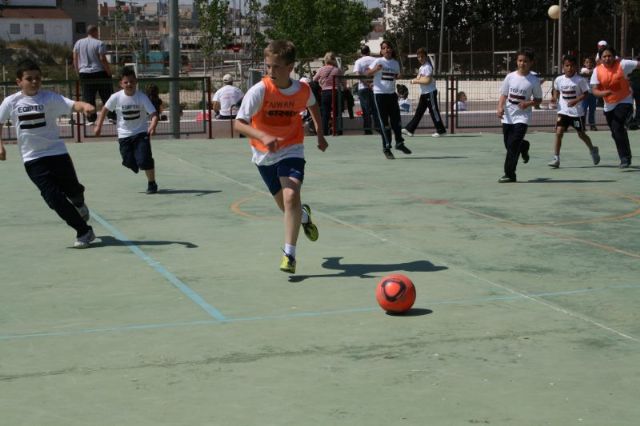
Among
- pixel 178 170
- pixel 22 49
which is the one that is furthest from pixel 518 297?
pixel 22 49

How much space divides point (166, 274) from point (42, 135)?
2.27 metres

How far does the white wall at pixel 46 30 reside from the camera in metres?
127

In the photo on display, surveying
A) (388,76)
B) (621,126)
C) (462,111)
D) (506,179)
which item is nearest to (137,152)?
(506,179)

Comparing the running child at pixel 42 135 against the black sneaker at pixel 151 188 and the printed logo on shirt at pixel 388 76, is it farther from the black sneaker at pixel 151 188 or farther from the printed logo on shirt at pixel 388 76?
the printed logo on shirt at pixel 388 76

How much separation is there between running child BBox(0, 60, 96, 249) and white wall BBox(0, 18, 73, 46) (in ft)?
393

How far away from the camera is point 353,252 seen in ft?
33.5

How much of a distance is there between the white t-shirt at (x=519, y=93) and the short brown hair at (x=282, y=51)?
682cm

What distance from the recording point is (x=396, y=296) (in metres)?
7.59

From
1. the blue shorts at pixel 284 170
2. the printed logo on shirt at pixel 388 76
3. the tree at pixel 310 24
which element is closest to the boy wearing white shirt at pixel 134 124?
the blue shorts at pixel 284 170

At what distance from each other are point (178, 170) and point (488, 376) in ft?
39.1

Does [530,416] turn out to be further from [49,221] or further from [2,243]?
[49,221]

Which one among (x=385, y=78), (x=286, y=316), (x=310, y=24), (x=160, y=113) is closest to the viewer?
(x=286, y=316)

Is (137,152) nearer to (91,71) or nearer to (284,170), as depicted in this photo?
(284,170)

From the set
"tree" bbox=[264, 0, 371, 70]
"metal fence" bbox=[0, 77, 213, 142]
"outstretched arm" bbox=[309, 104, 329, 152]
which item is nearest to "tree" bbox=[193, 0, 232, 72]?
"tree" bbox=[264, 0, 371, 70]
